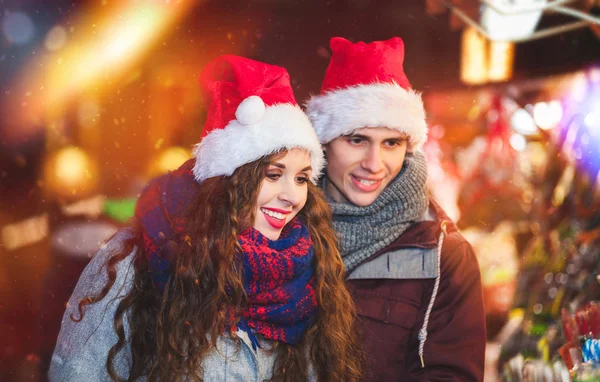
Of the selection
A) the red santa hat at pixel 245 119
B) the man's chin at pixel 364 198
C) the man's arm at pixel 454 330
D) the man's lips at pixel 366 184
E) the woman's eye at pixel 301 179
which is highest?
the red santa hat at pixel 245 119

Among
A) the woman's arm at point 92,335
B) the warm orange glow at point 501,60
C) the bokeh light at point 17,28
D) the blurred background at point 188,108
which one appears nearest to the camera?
the woman's arm at point 92,335

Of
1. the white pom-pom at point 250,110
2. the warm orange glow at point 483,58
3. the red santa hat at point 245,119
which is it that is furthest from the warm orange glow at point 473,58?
the white pom-pom at point 250,110

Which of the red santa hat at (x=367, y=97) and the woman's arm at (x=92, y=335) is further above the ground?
the red santa hat at (x=367, y=97)

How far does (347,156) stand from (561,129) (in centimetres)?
207

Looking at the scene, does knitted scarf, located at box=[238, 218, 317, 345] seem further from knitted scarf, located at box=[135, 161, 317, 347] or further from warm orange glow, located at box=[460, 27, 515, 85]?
warm orange glow, located at box=[460, 27, 515, 85]

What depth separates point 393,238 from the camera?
238cm

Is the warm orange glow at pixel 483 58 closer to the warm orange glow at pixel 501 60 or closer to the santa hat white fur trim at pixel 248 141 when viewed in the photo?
the warm orange glow at pixel 501 60

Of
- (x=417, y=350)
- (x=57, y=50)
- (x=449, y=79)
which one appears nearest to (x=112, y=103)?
(x=57, y=50)

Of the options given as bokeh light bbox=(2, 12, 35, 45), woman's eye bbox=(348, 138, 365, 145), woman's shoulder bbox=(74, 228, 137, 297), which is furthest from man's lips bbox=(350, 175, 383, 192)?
bokeh light bbox=(2, 12, 35, 45)

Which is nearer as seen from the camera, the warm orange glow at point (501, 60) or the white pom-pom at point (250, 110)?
the white pom-pom at point (250, 110)

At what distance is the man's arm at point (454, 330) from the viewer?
2.23 metres

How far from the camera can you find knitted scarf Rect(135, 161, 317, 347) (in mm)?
1899

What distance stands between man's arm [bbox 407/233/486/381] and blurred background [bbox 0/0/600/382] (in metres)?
0.32

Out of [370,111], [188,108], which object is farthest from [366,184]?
[188,108]
